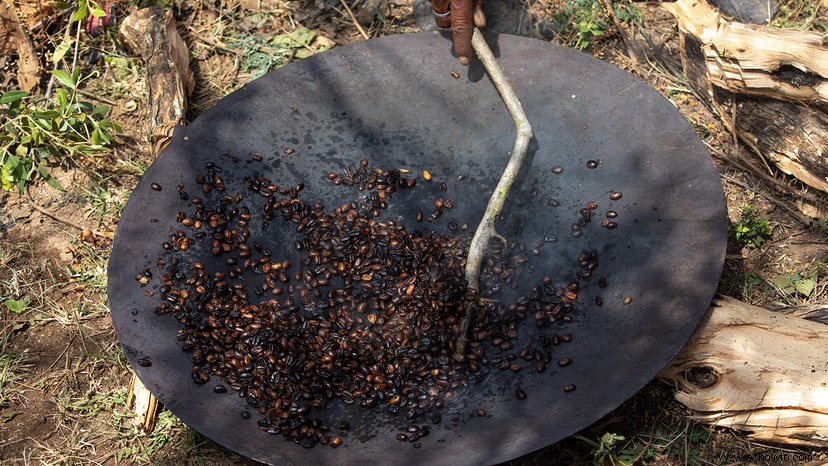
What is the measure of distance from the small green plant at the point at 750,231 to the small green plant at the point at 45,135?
3.30 meters

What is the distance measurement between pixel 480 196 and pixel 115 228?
2.07 metres

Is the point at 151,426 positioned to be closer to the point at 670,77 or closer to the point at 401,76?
the point at 401,76

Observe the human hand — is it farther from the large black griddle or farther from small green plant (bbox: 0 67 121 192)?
small green plant (bbox: 0 67 121 192)

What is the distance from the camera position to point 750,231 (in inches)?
139

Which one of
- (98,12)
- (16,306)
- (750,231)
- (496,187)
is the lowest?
(16,306)

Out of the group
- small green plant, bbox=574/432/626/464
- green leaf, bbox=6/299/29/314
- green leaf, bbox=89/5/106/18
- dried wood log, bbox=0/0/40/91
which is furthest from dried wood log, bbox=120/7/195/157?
small green plant, bbox=574/432/626/464

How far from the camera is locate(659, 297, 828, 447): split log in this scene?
2.77m

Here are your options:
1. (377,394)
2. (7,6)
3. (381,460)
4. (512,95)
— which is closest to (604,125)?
(512,95)

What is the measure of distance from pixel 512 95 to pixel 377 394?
131 cm

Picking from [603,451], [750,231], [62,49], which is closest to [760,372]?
[603,451]

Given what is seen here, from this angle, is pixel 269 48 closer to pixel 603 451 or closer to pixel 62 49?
pixel 62 49

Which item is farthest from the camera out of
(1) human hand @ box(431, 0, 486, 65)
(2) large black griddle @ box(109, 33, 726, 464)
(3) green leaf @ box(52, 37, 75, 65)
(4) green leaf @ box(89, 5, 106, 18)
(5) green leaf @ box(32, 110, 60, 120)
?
(3) green leaf @ box(52, 37, 75, 65)

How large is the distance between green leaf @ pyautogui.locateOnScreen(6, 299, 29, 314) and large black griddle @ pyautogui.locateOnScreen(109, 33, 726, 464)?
119 centimetres

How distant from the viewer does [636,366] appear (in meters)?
2.41
